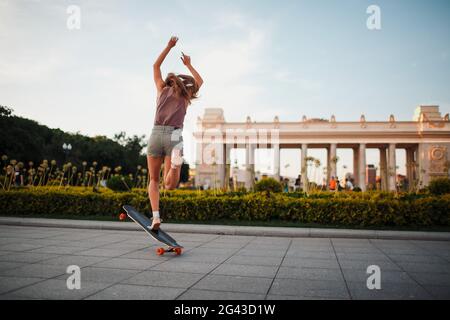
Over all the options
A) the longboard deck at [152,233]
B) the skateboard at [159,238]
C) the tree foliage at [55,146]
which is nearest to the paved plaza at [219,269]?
the skateboard at [159,238]

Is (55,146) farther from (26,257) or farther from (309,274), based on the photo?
(309,274)

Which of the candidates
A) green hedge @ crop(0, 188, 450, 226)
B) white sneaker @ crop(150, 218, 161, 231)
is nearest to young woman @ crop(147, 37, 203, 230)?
white sneaker @ crop(150, 218, 161, 231)

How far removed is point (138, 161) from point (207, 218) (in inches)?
2082

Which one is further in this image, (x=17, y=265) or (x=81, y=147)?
(x=81, y=147)

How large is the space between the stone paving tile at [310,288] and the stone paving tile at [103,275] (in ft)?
5.63

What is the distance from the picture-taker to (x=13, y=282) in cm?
358

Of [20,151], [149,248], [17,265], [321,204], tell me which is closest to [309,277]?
[149,248]

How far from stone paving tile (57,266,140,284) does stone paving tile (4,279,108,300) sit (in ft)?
0.47

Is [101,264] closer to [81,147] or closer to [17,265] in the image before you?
[17,265]

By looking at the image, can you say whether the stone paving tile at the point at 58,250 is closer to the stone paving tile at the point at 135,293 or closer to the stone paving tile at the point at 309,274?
the stone paving tile at the point at 135,293

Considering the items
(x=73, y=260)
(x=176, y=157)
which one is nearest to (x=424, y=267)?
(x=176, y=157)

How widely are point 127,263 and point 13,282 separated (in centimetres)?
146

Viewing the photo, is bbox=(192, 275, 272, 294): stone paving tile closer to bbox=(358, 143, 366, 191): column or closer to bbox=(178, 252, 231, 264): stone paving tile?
bbox=(178, 252, 231, 264): stone paving tile

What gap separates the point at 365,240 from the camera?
26.2ft
